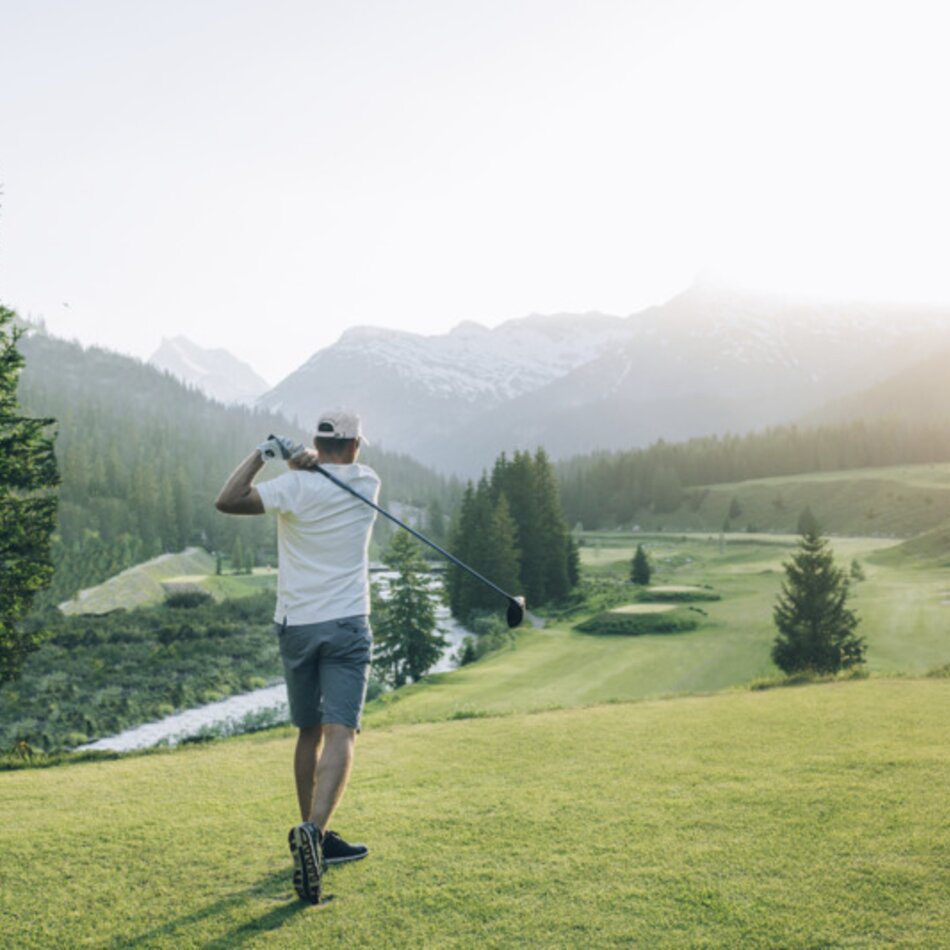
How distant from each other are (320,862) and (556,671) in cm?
3308

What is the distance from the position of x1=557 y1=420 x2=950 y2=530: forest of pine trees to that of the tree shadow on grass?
158567mm

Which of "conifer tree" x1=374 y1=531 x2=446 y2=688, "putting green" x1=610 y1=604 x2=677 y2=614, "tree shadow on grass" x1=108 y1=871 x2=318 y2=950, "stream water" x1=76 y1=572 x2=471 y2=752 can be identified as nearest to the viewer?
"tree shadow on grass" x1=108 y1=871 x2=318 y2=950

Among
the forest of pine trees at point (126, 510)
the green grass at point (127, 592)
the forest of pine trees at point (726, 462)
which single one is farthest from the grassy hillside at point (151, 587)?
the forest of pine trees at point (726, 462)

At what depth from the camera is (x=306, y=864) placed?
463cm

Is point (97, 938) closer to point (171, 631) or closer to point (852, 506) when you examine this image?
point (171, 631)

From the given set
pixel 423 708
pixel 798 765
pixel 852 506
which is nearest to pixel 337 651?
pixel 798 765

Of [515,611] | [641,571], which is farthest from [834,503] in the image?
[515,611]

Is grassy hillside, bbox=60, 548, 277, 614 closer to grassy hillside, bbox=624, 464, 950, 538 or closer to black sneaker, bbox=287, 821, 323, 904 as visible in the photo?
grassy hillside, bbox=624, 464, 950, 538

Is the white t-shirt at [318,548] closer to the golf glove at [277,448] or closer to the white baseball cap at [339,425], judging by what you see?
the golf glove at [277,448]

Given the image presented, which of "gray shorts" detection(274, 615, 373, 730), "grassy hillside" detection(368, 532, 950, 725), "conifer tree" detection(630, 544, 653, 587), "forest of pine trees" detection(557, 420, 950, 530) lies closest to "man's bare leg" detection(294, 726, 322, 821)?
"gray shorts" detection(274, 615, 373, 730)

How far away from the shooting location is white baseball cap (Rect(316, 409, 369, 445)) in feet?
18.8

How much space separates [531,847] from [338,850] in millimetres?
1299

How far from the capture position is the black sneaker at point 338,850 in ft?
17.4

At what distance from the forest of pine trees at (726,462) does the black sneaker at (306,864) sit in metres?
159
